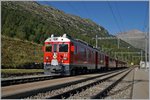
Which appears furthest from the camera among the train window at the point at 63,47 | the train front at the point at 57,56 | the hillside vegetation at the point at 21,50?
the hillside vegetation at the point at 21,50

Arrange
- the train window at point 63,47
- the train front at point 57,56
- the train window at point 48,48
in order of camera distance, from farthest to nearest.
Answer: the train window at point 48,48 → the train window at point 63,47 → the train front at point 57,56

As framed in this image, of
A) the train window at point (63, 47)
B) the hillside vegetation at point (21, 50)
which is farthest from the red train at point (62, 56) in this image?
the hillside vegetation at point (21, 50)

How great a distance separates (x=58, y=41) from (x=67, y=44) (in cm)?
85

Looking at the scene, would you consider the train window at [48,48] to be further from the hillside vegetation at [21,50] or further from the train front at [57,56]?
the hillside vegetation at [21,50]

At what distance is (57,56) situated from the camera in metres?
28.5

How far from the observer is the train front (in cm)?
2789

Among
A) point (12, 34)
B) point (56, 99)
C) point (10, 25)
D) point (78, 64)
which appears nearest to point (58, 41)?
point (78, 64)

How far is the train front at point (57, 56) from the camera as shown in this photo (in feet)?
91.5

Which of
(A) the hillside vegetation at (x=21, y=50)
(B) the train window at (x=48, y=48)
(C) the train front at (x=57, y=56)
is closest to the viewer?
(C) the train front at (x=57, y=56)

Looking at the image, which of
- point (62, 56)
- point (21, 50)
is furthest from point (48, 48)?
point (21, 50)

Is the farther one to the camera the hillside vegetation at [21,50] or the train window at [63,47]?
the hillside vegetation at [21,50]

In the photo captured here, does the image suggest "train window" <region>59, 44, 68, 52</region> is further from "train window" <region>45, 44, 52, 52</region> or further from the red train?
"train window" <region>45, 44, 52, 52</region>

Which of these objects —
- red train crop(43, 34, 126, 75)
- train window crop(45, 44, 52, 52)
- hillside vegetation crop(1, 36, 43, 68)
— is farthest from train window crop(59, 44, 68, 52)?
hillside vegetation crop(1, 36, 43, 68)

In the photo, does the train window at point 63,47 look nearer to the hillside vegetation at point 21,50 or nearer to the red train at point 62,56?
the red train at point 62,56
